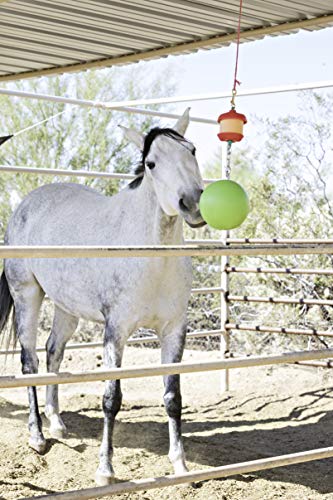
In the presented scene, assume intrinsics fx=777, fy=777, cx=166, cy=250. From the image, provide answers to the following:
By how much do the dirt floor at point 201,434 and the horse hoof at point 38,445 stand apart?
36 millimetres

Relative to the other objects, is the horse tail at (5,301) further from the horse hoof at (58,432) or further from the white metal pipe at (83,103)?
Result: the white metal pipe at (83,103)

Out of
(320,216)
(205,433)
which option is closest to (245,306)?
(320,216)

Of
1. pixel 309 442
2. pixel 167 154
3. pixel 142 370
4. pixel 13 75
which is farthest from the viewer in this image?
pixel 13 75

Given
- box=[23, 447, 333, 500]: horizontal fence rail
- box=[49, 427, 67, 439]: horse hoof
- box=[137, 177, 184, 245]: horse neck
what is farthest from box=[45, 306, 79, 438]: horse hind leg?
box=[23, 447, 333, 500]: horizontal fence rail

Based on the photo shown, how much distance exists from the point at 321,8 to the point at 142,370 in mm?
2739

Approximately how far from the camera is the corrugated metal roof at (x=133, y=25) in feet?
14.3

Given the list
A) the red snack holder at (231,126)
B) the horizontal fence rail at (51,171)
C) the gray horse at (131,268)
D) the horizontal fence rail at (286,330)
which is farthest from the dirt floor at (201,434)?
the red snack holder at (231,126)

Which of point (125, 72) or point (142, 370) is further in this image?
point (125, 72)

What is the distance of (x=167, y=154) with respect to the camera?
3674 mm

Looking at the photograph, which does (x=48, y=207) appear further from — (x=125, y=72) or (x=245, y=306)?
(x=125, y=72)

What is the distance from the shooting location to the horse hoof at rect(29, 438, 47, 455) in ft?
14.7

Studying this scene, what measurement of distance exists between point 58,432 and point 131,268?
1446 mm

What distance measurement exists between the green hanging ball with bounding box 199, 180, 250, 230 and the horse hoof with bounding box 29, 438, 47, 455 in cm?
237

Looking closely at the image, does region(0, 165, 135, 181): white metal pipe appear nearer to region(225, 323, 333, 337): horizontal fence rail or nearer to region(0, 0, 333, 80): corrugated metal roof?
region(0, 0, 333, 80): corrugated metal roof
